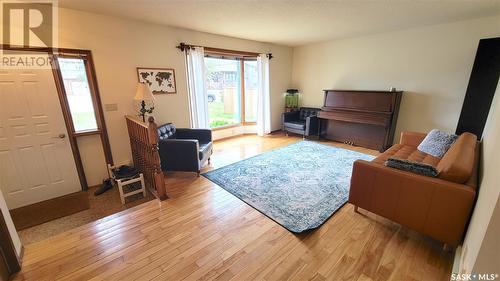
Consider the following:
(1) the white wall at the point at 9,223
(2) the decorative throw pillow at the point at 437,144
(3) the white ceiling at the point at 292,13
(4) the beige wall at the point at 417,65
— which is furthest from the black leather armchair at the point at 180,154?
(4) the beige wall at the point at 417,65

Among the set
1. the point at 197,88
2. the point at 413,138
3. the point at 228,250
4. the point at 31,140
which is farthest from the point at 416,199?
the point at 31,140

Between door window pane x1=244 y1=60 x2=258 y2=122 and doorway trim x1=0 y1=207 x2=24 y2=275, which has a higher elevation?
door window pane x1=244 y1=60 x2=258 y2=122

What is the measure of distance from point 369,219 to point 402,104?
3.27 metres

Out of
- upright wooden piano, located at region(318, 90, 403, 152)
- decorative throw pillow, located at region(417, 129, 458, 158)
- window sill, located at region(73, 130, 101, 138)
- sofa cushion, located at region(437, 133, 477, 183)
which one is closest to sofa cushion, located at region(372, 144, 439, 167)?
decorative throw pillow, located at region(417, 129, 458, 158)

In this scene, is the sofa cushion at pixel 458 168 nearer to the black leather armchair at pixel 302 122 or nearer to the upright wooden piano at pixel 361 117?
the upright wooden piano at pixel 361 117

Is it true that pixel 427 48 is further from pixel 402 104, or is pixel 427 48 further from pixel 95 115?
pixel 95 115

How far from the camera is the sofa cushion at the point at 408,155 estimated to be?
2.46m

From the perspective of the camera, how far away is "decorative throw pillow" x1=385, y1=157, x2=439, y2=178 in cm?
174

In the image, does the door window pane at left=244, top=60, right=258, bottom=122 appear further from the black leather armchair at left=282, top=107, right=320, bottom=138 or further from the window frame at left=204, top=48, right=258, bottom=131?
the black leather armchair at left=282, top=107, right=320, bottom=138

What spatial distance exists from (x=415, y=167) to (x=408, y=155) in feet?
3.90

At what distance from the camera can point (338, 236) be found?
196 centimetres

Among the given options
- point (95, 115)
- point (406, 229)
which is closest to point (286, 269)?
point (406, 229)

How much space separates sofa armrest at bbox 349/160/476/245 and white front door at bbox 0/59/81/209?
382cm

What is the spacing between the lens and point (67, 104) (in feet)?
9.12
